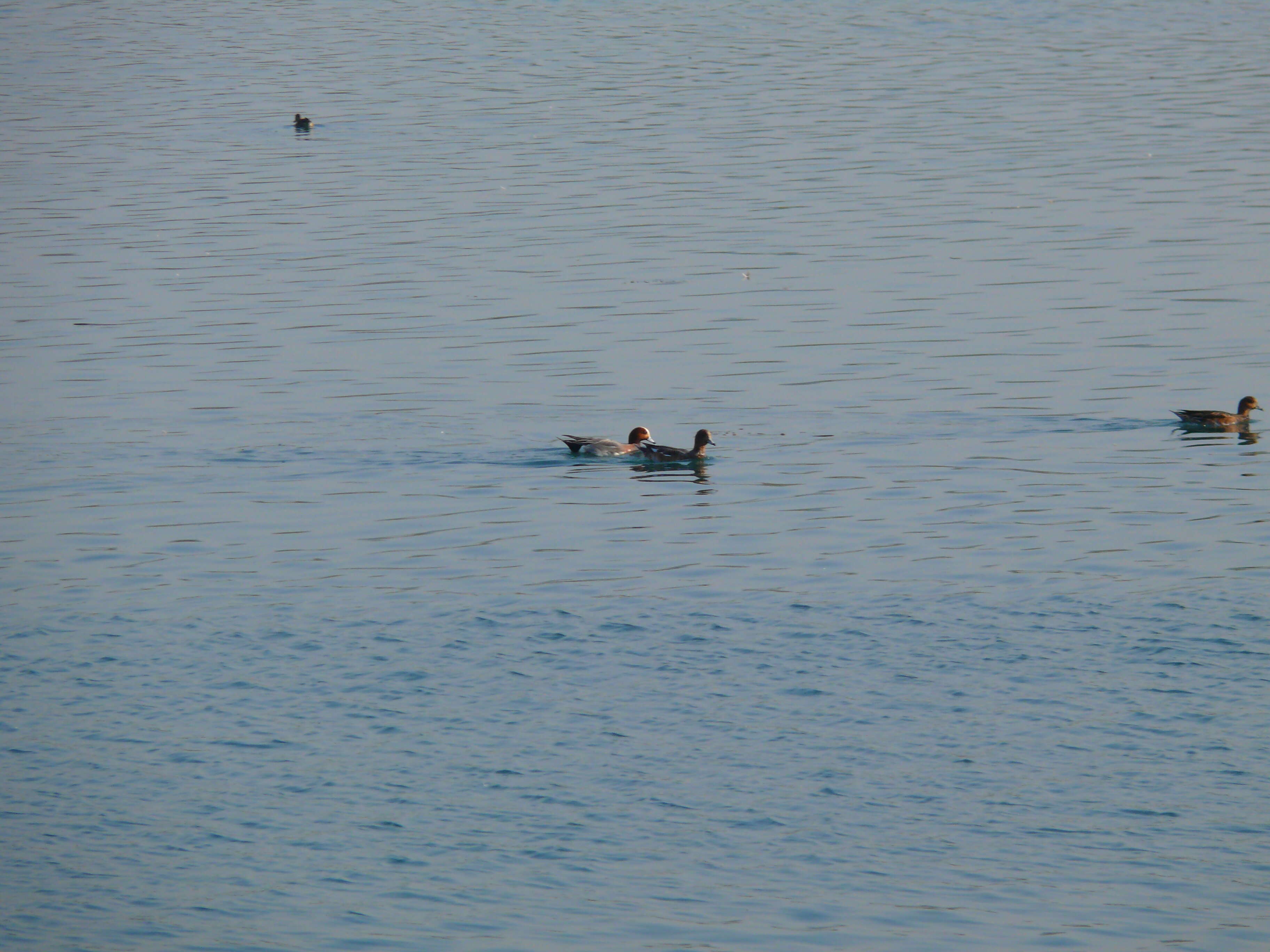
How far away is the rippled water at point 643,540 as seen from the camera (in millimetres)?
12586

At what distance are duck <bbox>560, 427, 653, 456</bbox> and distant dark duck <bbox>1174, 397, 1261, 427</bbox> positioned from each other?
273 inches

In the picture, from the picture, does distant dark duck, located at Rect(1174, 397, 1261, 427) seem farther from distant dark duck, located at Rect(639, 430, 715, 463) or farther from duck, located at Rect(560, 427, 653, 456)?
duck, located at Rect(560, 427, 653, 456)

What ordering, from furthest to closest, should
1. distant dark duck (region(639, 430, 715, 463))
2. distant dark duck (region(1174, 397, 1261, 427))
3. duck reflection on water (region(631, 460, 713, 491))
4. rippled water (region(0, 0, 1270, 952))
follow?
1. distant dark duck (region(1174, 397, 1261, 427))
2. duck reflection on water (region(631, 460, 713, 491))
3. distant dark duck (region(639, 430, 715, 463))
4. rippled water (region(0, 0, 1270, 952))

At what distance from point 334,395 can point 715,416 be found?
566cm

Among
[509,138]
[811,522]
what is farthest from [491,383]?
[509,138]

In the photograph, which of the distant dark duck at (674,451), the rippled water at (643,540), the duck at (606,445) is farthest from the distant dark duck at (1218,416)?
the duck at (606,445)

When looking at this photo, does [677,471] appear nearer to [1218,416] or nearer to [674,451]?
[674,451]

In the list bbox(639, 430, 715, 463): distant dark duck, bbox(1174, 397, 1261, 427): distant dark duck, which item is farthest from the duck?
bbox(1174, 397, 1261, 427): distant dark duck

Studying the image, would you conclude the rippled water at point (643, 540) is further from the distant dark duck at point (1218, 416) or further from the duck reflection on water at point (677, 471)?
the distant dark duck at point (1218, 416)

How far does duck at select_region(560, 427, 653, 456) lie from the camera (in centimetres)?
2222

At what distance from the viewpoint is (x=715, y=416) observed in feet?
79.6

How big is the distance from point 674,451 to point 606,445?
34.7 inches

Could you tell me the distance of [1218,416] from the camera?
22719 millimetres

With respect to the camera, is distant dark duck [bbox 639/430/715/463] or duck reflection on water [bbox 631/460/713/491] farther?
duck reflection on water [bbox 631/460/713/491]
